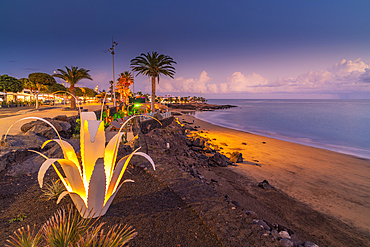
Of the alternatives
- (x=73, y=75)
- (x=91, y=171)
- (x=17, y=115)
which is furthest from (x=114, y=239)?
(x=73, y=75)

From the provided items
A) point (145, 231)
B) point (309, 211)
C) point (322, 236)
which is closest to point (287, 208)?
point (309, 211)

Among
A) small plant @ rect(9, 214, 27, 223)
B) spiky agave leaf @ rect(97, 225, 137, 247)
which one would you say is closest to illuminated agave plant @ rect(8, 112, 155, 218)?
spiky agave leaf @ rect(97, 225, 137, 247)

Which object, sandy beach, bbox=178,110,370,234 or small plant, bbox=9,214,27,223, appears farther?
sandy beach, bbox=178,110,370,234

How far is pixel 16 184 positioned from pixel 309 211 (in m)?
11.2

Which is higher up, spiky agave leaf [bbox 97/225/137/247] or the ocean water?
spiky agave leaf [bbox 97/225/137/247]

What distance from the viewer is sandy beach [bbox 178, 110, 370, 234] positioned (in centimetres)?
840

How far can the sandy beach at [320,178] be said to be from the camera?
8398 mm

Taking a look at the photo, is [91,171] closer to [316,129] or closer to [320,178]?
[320,178]

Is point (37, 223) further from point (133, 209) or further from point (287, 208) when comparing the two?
point (287, 208)

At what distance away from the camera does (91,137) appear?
315 centimetres

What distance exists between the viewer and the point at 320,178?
12.0 m

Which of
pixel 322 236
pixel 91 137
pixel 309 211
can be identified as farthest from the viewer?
pixel 309 211

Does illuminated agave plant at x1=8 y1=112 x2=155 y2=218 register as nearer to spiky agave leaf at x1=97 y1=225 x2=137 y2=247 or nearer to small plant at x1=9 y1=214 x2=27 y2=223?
spiky agave leaf at x1=97 y1=225 x2=137 y2=247

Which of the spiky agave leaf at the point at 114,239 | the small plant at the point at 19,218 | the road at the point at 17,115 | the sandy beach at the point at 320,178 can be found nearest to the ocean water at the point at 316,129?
the sandy beach at the point at 320,178
